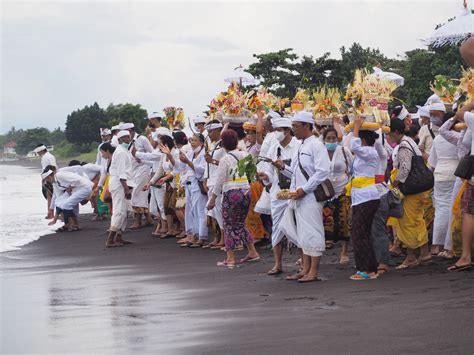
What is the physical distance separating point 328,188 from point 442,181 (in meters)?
1.67

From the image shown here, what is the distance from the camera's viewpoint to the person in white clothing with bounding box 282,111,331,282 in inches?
377

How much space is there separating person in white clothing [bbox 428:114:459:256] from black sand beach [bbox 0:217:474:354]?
441mm

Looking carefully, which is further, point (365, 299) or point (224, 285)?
point (224, 285)

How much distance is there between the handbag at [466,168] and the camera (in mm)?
9295

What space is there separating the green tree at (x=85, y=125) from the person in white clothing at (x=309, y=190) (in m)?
77.2

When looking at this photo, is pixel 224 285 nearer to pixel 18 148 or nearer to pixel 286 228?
pixel 286 228

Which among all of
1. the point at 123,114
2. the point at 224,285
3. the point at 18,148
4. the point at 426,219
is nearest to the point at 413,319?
the point at 224,285

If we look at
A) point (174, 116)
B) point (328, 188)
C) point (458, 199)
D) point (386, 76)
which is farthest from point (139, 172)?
point (458, 199)

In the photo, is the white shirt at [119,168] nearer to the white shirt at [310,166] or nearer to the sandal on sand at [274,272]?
the sandal on sand at [274,272]

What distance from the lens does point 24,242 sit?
16.4 m

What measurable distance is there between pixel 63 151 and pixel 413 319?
90042 mm

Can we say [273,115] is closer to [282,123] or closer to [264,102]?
[264,102]

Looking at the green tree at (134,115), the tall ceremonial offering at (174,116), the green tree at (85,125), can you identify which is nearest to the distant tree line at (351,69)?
the tall ceremonial offering at (174,116)

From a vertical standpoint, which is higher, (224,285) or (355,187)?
(355,187)
